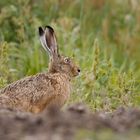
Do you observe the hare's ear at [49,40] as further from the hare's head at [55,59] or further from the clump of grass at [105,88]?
the clump of grass at [105,88]

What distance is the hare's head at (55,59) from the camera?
7.49 m

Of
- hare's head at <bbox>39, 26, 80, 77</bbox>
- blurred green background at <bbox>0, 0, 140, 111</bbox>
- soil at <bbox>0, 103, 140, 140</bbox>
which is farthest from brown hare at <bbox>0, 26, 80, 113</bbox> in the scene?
soil at <bbox>0, 103, 140, 140</bbox>

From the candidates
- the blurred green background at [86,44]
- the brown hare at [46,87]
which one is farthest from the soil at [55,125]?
the blurred green background at [86,44]

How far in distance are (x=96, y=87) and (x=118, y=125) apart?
9.69 feet

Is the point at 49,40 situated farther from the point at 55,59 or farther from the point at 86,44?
the point at 86,44

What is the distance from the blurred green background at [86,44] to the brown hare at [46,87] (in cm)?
17

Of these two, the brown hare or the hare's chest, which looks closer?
the brown hare

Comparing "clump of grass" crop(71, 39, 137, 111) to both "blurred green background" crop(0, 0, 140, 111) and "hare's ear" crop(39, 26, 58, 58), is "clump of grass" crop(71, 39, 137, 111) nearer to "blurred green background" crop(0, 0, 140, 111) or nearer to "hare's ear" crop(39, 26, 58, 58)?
"blurred green background" crop(0, 0, 140, 111)

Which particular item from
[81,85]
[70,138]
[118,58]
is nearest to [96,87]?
[81,85]

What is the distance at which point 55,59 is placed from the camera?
7586 millimetres

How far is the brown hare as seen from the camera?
6.53 m

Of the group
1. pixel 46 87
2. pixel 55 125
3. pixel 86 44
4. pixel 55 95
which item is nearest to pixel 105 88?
pixel 55 95

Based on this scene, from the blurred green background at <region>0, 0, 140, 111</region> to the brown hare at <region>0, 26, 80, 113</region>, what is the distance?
0.17 metres

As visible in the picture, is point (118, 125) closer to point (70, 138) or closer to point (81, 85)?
point (70, 138)
